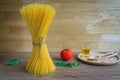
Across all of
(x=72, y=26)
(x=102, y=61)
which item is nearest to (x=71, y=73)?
(x=102, y=61)

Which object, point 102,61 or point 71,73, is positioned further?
point 102,61

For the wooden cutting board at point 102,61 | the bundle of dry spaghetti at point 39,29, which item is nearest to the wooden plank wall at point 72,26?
the wooden cutting board at point 102,61

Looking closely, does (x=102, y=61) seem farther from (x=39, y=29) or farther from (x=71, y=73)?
(x=39, y=29)

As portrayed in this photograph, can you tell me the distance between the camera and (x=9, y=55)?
143 cm

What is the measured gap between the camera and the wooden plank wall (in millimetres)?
1455

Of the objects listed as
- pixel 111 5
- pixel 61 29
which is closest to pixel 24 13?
pixel 61 29

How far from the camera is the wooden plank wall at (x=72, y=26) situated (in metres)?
1.46

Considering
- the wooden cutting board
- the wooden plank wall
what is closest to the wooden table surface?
the wooden cutting board

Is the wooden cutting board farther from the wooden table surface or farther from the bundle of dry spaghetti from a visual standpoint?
the bundle of dry spaghetti

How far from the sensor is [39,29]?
1.09 metres

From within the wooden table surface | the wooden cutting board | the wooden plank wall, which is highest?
the wooden plank wall

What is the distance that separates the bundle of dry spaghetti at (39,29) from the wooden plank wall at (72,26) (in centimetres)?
37

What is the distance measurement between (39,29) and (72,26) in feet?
1.45

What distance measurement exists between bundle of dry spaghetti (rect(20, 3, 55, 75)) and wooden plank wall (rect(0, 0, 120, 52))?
0.37m
